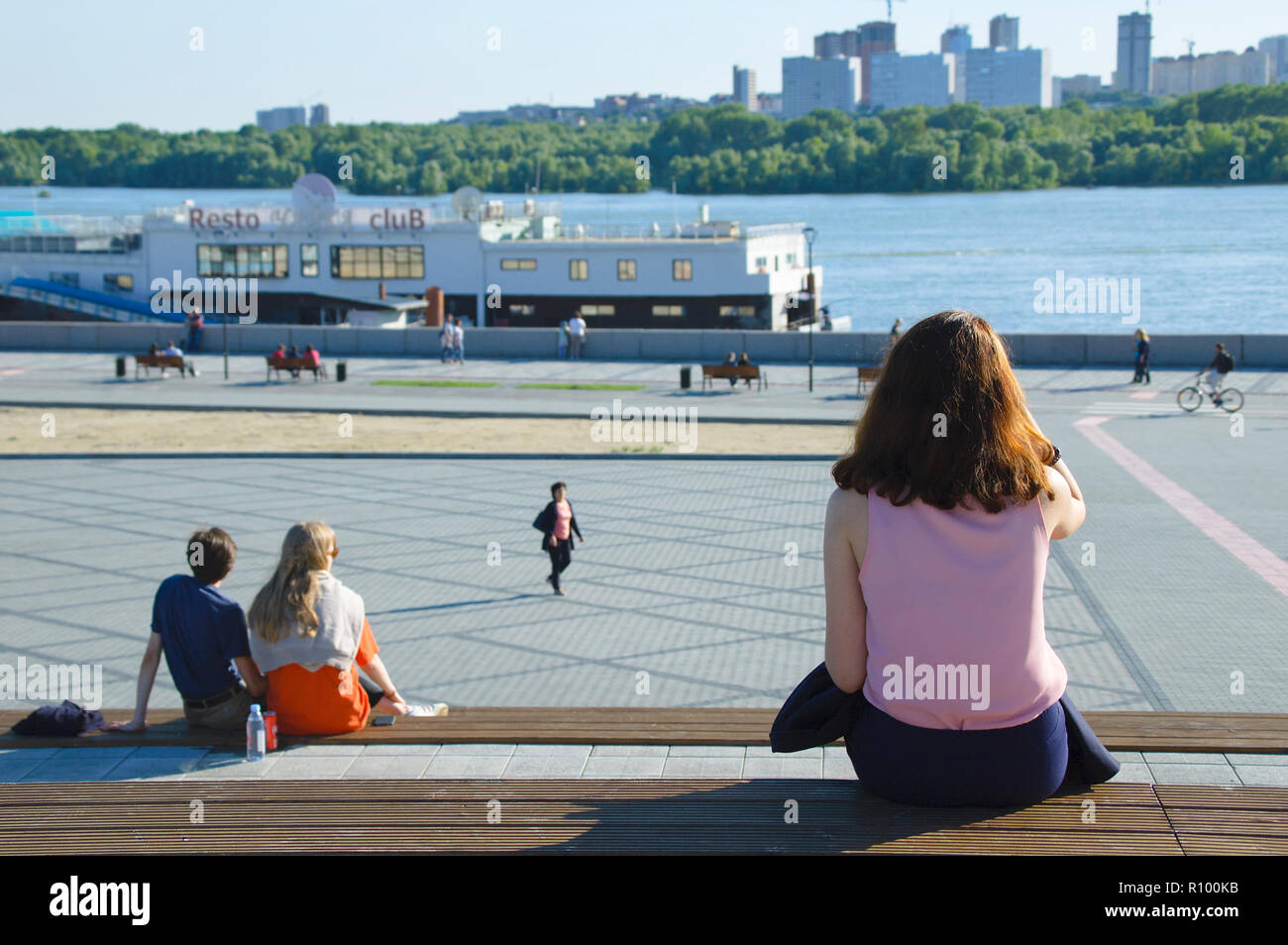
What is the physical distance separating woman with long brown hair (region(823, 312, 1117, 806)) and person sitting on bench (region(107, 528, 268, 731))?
3.54 metres

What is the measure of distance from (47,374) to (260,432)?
11.8 meters

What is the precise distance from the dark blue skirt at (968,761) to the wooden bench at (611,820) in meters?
0.05

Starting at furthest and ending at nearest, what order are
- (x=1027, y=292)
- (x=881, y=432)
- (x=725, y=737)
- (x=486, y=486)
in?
1. (x=1027, y=292)
2. (x=486, y=486)
3. (x=725, y=737)
4. (x=881, y=432)

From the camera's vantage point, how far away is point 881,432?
3.88 meters

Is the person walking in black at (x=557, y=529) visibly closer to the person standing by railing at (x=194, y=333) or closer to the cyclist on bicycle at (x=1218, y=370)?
the cyclist on bicycle at (x=1218, y=370)

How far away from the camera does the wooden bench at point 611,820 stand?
13.1 feet

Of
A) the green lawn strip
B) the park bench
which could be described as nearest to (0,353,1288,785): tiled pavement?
the park bench

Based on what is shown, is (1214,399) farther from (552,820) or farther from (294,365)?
(552,820)

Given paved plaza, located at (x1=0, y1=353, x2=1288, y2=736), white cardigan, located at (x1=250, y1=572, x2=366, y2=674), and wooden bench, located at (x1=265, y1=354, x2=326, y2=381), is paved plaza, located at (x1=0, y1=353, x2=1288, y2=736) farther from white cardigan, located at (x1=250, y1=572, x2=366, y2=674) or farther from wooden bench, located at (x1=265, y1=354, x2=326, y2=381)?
wooden bench, located at (x1=265, y1=354, x2=326, y2=381)

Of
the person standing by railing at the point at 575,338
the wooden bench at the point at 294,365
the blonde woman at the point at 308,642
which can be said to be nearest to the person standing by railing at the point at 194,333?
the wooden bench at the point at 294,365
